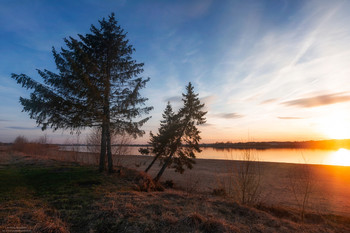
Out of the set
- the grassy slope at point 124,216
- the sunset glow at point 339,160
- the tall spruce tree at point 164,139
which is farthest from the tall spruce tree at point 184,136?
the sunset glow at point 339,160

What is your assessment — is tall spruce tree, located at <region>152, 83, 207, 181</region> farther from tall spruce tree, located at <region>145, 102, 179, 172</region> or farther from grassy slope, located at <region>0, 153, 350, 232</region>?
grassy slope, located at <region>0, 153, 350, 232</region>

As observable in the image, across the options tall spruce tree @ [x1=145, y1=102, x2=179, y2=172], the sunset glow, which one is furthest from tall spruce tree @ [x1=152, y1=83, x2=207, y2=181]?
the sunset glow

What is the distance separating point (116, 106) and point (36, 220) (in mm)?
7966

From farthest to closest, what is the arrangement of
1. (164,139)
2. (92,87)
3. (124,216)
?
(164,139) < (92,87) < (124,216)

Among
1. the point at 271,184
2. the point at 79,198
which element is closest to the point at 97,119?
the point at 79,198

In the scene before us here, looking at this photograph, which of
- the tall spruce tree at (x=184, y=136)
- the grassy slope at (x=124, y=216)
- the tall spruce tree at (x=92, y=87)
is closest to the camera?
the grassy slope at (x=124, y=216)

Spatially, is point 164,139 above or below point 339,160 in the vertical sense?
above

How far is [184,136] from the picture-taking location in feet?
49.0

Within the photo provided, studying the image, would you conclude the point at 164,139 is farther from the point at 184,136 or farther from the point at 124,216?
the point at 124,216

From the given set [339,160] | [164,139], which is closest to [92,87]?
[164,139]

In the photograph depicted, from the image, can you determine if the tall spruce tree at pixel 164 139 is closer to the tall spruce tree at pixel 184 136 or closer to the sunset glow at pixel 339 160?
the tall spruce tree at pixel 184 136

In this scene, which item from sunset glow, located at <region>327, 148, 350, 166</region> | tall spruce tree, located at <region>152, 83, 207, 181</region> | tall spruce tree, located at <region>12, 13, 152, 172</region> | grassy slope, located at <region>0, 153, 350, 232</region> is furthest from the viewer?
sunset glow, located at <region>327, 148, 350, 166</region>

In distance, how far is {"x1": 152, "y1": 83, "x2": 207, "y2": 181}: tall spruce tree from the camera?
1459 centimetres

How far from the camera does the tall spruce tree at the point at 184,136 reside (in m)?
14.6
